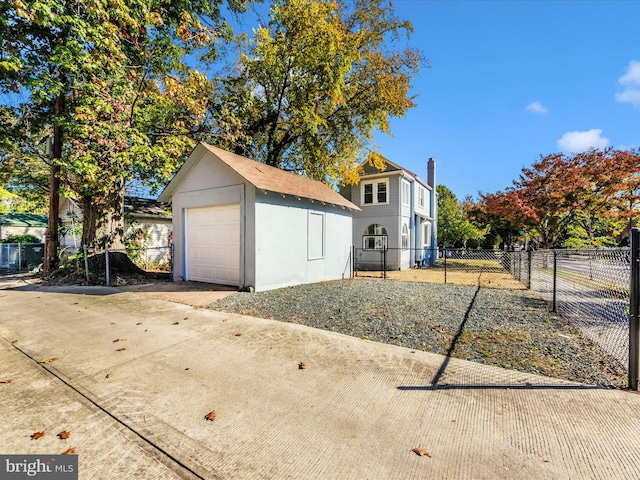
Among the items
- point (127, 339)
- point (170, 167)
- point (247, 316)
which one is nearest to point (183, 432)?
point (127, 339)

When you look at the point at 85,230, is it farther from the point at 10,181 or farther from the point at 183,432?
the point at 10,181

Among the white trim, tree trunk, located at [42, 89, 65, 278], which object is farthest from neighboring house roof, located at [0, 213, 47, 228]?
the white trim

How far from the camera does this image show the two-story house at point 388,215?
18531 millimetres

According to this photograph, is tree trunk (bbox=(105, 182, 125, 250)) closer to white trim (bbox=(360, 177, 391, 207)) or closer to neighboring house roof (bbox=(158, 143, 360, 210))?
neighboring house roof (bbox=(158, 143, 360, 210))

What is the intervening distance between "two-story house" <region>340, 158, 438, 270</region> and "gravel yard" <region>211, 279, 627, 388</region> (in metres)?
9.28

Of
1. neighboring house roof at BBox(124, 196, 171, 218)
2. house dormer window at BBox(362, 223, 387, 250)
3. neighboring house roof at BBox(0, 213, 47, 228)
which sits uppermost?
neighboring house roof at BBox(124, 196, 171, 218)

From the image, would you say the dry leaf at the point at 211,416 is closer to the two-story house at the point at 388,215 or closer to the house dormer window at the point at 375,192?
the two-story house at the point at 388,215

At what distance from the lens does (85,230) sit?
1141cm

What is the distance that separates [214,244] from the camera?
33.0 feet

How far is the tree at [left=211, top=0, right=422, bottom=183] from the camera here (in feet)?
47.3

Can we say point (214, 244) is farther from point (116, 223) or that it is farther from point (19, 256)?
point (19, 256)

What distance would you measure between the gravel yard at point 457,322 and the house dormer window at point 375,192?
10.5m

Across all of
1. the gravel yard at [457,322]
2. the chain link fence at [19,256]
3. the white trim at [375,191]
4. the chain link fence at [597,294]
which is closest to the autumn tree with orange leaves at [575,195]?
the white trim at [375,191]

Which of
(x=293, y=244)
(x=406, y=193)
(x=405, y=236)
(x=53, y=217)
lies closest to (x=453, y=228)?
(x=405, y=236)
